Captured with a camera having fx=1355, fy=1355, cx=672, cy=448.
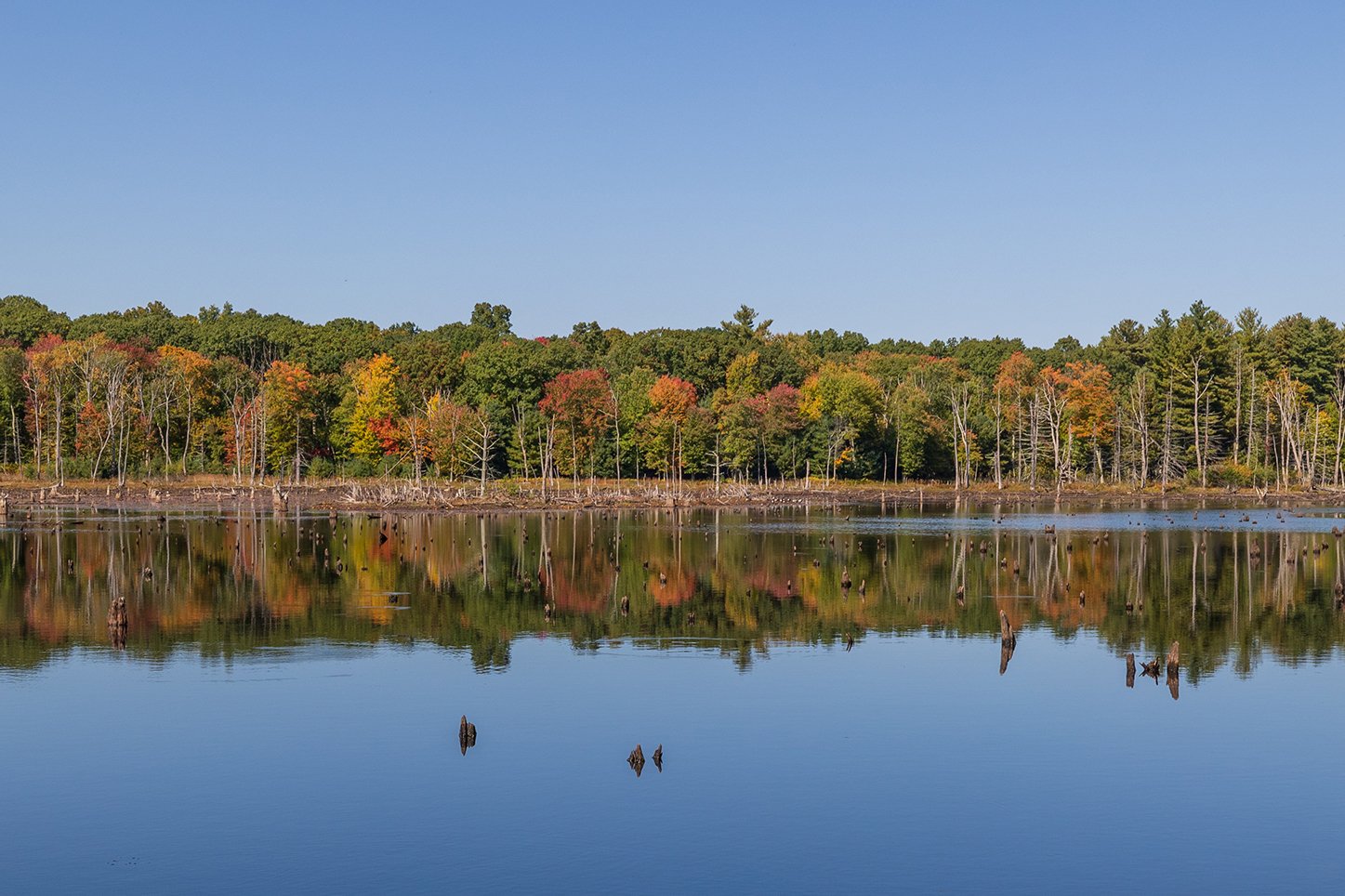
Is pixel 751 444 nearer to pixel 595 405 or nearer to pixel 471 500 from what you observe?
pixel 595 405

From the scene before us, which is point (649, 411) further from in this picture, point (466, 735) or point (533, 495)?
point (466, 735)

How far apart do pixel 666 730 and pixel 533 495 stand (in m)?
79.0

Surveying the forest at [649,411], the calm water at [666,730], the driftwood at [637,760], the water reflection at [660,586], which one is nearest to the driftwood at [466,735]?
the calm water at [666,730]

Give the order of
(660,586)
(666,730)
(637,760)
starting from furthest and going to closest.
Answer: (660,586) → (666,730) → (637,760)

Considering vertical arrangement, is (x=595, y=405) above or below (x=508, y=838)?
above

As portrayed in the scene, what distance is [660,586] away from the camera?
4869 cm

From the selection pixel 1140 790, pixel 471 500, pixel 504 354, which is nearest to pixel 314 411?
pixel 504 354

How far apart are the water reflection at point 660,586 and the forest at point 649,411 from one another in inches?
1583

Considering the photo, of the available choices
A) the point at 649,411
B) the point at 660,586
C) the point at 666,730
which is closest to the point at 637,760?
the point at 666,730

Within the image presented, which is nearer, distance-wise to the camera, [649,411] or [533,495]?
[533,495]

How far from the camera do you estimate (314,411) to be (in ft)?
414

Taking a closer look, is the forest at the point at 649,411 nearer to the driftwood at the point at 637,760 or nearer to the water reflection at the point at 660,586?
the water reflection at the point at 660,586

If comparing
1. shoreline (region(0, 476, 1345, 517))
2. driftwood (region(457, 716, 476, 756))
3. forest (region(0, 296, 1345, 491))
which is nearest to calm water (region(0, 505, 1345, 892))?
driftwood (region(457, 716, 476, 756))

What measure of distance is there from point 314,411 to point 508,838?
11124 centimetres
